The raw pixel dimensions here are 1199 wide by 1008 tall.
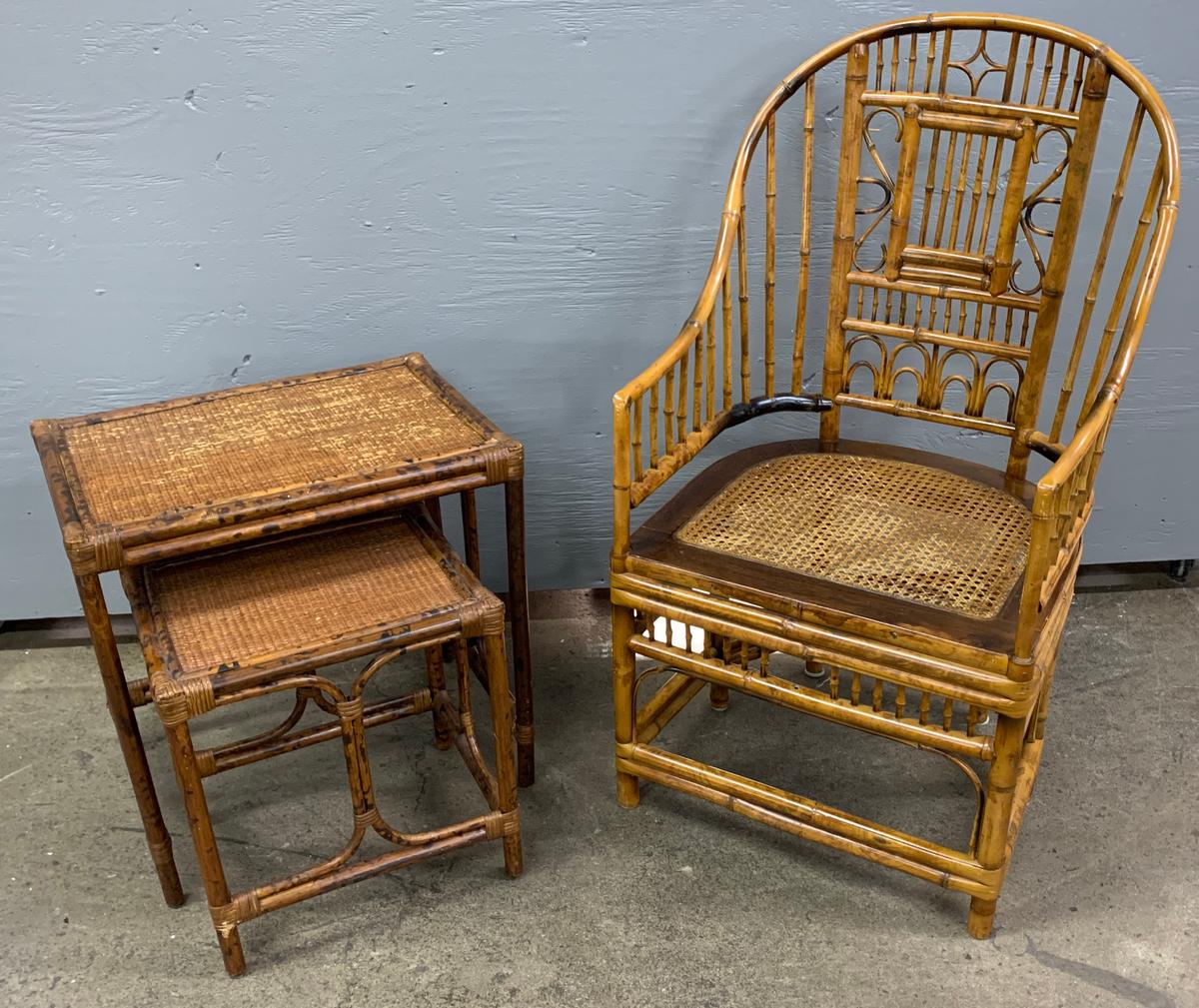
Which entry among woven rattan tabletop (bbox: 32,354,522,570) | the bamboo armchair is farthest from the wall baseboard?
woven rattan tabletop (bbox: 32,354,522,570)

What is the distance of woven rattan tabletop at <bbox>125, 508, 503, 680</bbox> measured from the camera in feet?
5.14

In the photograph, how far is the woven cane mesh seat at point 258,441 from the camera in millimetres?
1669

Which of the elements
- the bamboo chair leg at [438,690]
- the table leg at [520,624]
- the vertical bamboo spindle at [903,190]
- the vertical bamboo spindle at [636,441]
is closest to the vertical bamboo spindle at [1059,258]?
the vertical bamboo spindle at [903,190]

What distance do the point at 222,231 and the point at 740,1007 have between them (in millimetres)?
1434

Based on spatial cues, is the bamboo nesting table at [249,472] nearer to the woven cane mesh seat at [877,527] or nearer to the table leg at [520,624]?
the table leg at [520,624]

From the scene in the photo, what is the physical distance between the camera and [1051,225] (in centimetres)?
211

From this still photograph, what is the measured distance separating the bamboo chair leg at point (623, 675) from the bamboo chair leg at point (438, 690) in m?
0.32

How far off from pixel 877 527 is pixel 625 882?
65 centimetres

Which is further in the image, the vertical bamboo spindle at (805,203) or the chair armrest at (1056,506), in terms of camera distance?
the vertical bamboo spindle at (805,203)

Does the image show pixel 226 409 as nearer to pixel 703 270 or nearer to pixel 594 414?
pixel 594 414

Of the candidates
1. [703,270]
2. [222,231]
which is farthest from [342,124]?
[703,270]

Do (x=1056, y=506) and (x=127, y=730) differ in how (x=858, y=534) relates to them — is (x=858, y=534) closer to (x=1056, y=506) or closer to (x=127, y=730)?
(x=1056, y=506)

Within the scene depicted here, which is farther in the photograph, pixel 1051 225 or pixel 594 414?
pixel 594 414

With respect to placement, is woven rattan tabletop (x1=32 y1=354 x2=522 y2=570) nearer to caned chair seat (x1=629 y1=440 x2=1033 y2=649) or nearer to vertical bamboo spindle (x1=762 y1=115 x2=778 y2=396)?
caned chair seat (x1=629 y1=440 x2=1033 y2=649)
